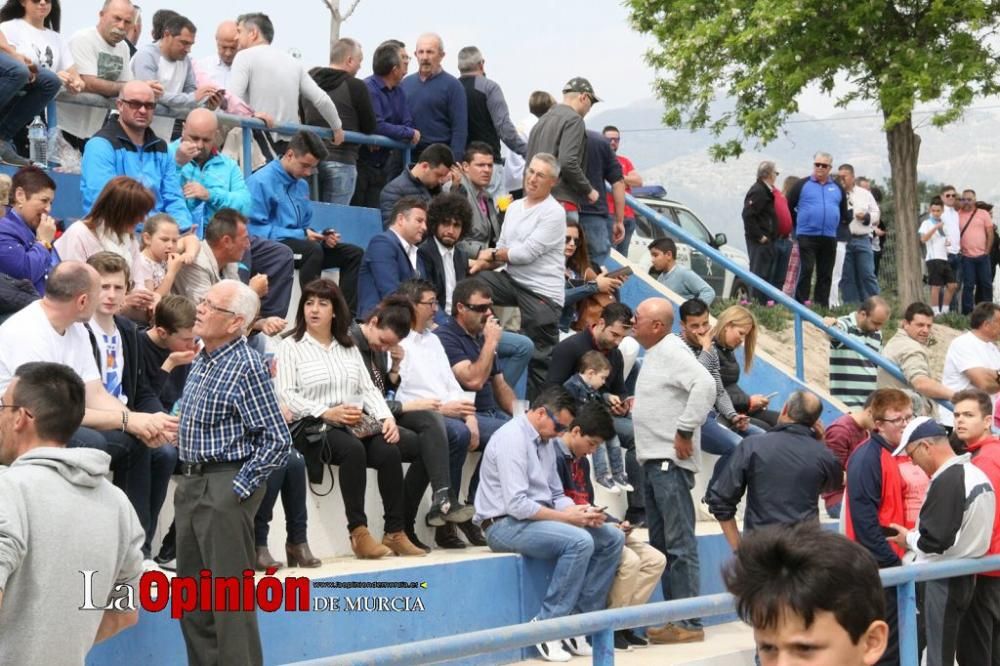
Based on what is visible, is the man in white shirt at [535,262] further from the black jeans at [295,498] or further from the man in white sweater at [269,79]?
the black jeans at [295,498]

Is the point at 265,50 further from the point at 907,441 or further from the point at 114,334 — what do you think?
the point at 907,441

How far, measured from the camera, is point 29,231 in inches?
324

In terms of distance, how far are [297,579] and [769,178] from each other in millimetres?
11023

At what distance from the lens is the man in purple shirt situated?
42.0ft

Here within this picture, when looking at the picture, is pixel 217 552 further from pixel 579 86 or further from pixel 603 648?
pixel 579 86

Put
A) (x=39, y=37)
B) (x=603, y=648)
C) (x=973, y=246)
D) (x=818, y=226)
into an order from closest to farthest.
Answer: (x=603, y=648), (x=39, y=37), (x=818, y=226), (x=973, y=246)

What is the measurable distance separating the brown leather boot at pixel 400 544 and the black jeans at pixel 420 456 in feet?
0.59

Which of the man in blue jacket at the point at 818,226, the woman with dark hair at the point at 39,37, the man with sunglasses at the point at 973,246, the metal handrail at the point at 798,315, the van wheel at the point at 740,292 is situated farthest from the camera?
the man with sunglasses at the point at 973,246

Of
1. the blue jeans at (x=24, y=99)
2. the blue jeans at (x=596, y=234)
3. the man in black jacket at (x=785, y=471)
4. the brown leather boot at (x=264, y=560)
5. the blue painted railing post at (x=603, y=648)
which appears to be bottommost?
the blue painted railing post at (x=603, y=648)

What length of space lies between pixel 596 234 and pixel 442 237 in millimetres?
2310

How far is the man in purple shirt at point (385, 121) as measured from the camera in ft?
42.0

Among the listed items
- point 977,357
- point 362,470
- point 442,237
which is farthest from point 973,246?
point 362,470

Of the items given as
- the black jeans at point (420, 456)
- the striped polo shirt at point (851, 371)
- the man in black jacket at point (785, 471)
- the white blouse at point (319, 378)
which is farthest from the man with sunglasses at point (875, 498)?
the striped polo shirt at point (851, 371)

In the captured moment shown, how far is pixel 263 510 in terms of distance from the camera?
7906 mm
